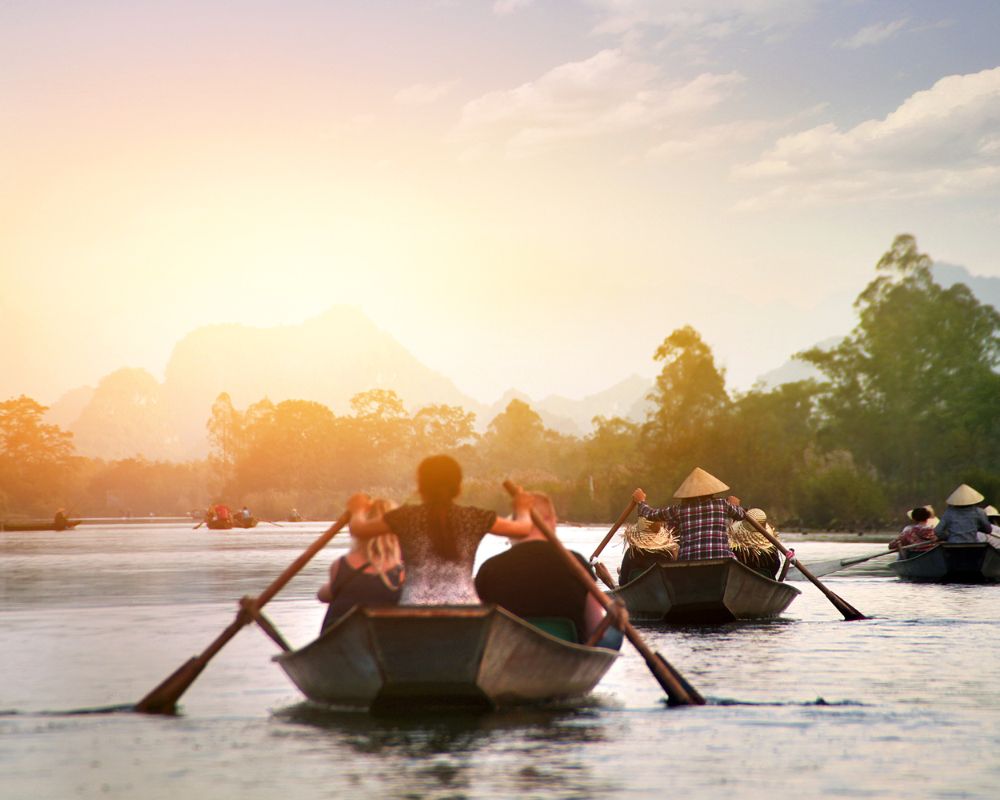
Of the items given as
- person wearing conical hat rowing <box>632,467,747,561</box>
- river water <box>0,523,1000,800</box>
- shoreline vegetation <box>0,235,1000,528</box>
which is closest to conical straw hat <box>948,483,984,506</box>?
river water <box>0,523,1000,800</box>

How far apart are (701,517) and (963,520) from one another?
8809mm

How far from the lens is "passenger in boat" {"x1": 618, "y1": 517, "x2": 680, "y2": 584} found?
18609 mm

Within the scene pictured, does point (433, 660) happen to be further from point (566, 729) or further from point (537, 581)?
point (537, 581)

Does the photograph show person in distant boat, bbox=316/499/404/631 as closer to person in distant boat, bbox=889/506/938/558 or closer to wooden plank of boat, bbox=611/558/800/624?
wooden plank of boat, bbox=611/558/800/624

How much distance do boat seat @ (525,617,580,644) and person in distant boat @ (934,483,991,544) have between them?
1489cm

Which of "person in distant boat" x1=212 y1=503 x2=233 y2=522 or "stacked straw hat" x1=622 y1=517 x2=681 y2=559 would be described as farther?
"person in distant boat" x1=212 y1=503 x2=233 y2=522

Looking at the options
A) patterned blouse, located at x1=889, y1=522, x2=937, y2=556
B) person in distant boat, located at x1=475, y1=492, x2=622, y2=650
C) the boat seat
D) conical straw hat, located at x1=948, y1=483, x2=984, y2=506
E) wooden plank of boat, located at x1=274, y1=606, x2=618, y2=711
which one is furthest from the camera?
patterned blouse, located at x1=889, y1=522, x2=937, y2=556

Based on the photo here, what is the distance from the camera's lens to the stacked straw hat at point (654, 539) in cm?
1859

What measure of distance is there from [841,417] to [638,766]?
7781cm

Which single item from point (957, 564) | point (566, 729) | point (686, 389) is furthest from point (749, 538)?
point (686, 389)

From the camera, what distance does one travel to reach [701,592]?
17469mm

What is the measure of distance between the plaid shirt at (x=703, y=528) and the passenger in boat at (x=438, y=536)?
312 inches

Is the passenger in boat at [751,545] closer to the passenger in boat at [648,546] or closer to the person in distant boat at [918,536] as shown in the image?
the passenger in boat at [648,546]

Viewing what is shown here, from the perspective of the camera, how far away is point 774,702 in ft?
35.9
